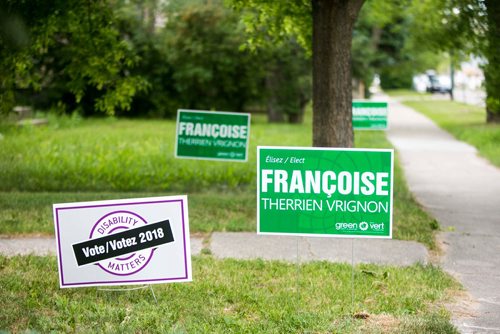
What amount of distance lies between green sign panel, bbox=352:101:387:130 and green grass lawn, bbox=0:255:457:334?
10.2 metres

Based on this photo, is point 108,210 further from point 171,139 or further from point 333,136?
point 171,139

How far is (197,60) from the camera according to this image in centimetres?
3102

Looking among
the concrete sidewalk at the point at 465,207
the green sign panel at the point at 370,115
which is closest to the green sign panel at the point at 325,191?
the concrete sidewalk at the point at 465,207

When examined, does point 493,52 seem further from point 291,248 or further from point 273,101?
point 273,101

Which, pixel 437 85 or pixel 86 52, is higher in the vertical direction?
pixel 86 52

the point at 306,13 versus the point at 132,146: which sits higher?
the point at 306,13

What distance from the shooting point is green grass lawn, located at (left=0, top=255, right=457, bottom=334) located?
5.69 metres

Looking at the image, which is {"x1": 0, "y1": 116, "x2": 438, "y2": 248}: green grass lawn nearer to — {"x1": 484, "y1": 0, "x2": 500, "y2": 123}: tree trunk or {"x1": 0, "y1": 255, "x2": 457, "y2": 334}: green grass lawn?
{"x1": 484, "y1": 0, "x2": 500, "y2": 123}: tree trunk

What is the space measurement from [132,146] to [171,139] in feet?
8.33

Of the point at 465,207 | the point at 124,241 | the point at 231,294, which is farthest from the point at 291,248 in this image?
the point at 465,207

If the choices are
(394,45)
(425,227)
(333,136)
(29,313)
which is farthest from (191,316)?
(394,45)

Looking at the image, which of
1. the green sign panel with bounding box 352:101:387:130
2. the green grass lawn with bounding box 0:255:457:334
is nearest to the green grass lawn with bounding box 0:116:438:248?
the green sign panel with bounding box 352:101:387:130

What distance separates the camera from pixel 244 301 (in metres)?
6.36

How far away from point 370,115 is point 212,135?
6.09m
